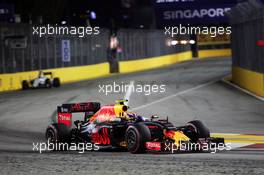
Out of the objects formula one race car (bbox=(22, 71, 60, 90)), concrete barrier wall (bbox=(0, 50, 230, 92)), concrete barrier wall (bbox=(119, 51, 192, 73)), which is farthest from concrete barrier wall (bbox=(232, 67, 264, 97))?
concrete barrier wall (bbox=(119, 51, 192, 73))

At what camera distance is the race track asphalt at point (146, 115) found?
36.8ft

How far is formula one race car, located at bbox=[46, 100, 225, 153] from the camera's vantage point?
1297cm

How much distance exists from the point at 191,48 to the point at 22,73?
60508mm

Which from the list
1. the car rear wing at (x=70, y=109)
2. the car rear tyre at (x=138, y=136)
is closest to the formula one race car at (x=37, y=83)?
the car rear wing at (x=70, y=109)

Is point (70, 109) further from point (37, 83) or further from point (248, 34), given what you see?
point (37, 83)

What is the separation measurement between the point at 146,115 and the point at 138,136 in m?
10.8

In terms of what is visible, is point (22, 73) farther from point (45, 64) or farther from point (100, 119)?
point (100, 119)

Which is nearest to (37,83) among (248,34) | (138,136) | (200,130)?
(248,34)

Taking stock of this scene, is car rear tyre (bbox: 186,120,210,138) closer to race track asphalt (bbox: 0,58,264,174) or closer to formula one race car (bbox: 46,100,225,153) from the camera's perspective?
formula one race car (bbox: 46,100,225,153)

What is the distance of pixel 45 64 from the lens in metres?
47.7

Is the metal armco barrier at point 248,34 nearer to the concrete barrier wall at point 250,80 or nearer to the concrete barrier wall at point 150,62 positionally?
the concrete barrier wall at point 250,80

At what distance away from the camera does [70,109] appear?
15.3 m

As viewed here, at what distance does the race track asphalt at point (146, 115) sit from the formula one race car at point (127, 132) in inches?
8.9

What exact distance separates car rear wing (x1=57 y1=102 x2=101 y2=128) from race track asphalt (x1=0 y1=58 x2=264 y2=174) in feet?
3.57
